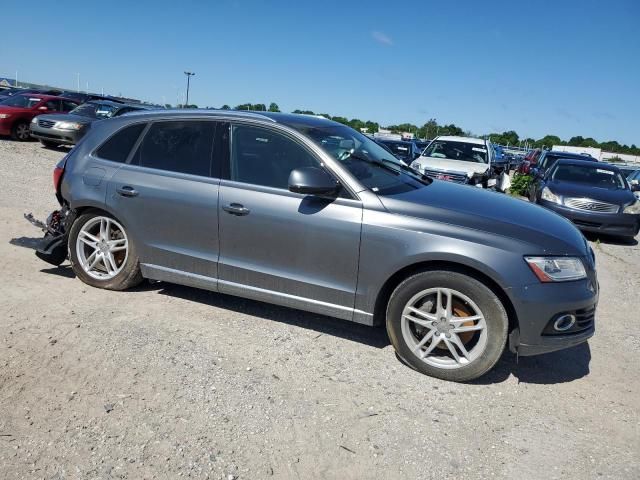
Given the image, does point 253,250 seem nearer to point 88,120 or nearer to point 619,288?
point 619,288

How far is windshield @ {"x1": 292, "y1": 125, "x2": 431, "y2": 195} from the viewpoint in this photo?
4172mm

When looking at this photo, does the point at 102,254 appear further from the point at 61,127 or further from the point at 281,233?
the point at 61,127

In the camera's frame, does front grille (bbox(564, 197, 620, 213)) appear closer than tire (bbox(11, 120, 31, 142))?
Yes

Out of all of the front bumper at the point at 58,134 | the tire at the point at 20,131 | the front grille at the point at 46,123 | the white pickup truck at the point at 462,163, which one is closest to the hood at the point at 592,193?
the white pickup truck at the point at 462,163

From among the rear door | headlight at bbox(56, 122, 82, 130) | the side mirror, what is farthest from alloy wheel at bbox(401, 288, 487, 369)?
headlight at bbox(56, 122, 82, 130)

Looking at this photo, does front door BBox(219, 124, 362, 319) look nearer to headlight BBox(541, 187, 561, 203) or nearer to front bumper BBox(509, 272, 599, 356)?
front bumper BBox(509, 272, 599, 356)

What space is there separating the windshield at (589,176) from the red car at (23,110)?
1586 centimetres

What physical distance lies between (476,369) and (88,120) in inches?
605

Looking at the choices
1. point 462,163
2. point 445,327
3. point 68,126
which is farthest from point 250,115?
point 68,126

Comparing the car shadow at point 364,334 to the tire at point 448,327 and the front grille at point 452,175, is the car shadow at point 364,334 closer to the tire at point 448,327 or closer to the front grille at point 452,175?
the tire at point 448,327

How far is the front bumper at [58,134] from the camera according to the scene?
1553cm

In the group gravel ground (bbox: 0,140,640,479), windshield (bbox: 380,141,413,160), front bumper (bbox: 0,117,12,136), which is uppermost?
windshield (bbox: 380,141,413,160)

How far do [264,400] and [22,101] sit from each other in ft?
59.9

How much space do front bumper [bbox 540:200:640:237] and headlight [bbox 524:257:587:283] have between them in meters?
7.22
